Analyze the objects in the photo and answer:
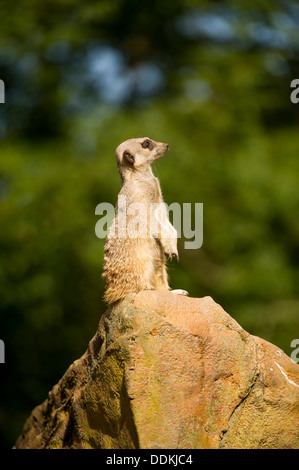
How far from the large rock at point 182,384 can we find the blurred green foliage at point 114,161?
465 cm

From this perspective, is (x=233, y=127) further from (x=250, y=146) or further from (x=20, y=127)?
(x=20, y=127)

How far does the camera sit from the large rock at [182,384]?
3.81 m

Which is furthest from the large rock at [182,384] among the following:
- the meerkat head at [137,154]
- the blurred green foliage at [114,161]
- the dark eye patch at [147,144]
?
the blurred green foliage at [114,161]

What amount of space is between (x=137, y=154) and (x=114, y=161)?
4.66 m

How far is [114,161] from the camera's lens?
927cm

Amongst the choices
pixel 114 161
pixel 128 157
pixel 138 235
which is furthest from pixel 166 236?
pixel 114 161

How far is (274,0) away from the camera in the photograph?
11.3 meters

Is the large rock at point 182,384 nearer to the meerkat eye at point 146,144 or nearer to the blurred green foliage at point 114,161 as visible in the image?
the meerkat eye at point 146,144

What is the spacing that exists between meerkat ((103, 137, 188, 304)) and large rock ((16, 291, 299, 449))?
24cm

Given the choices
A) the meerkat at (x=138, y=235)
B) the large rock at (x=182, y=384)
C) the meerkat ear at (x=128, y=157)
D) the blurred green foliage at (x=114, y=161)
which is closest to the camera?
the large rock at (x=182, y=384)

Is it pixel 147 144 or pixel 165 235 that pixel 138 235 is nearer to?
pixel 165 235

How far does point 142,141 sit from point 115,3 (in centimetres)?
691
